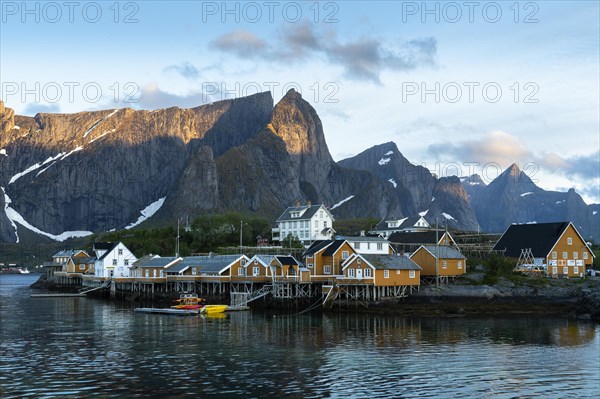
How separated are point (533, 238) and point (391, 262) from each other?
2827cm

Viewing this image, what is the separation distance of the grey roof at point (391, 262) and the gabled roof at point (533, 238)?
22524 millimetres

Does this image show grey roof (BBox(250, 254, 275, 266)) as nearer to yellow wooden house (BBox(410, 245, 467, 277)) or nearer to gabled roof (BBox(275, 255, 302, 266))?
gabled roof (BBox(275, 255, 302, 266))

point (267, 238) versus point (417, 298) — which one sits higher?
point (267, 238)

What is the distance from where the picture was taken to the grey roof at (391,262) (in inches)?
2906

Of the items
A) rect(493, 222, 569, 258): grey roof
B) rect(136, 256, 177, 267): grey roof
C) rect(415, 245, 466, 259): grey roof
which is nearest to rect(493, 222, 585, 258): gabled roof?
rect(493, 222, 569, 258): grey roof

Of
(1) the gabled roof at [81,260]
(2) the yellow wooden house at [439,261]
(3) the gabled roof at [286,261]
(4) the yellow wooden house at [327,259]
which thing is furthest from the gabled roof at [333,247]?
(1) the gabled roof at [81,260]

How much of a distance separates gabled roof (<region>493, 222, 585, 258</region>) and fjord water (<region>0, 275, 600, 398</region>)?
24.6 m

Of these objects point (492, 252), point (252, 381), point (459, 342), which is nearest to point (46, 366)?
point (252, 381)

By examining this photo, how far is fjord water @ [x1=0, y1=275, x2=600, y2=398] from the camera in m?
33.2

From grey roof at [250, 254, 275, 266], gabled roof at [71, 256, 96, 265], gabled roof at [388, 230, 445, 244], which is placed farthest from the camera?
gabled roof at [71, 256, 96, 265]

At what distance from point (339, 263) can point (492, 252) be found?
1009 inches

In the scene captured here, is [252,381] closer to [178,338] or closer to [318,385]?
[318,385]

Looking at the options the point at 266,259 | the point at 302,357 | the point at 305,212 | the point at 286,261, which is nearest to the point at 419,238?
the point at 305,212

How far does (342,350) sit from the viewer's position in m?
45.1
